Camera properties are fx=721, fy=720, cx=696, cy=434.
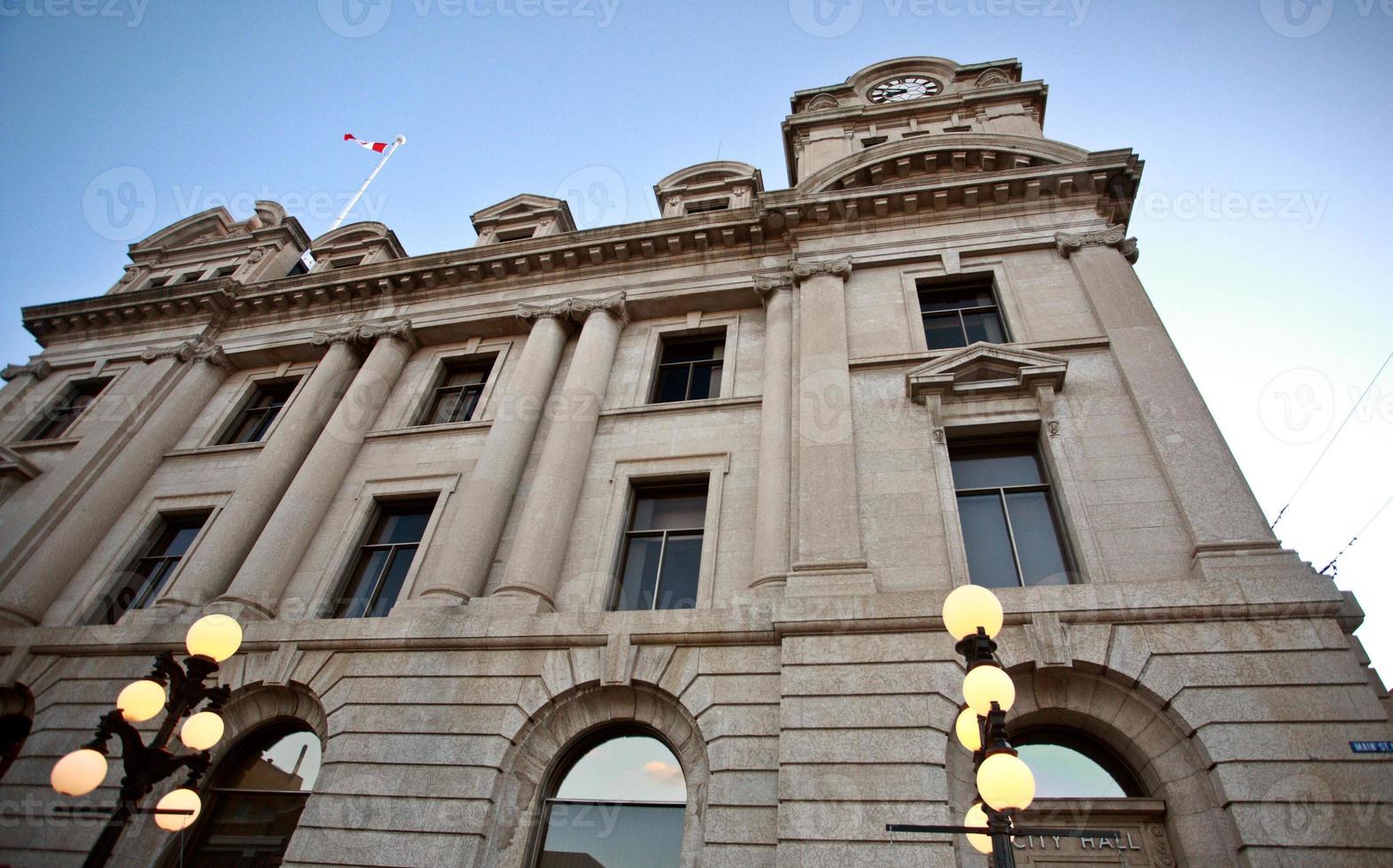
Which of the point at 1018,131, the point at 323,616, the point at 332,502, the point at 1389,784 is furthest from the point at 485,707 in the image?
the point at 1018,131

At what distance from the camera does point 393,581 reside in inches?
551

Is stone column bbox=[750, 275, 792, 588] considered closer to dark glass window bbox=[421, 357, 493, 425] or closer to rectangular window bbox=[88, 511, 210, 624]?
dark glass window bbox=[421, 357, 493, 425]

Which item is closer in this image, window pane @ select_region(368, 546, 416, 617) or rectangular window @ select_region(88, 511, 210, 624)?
window pane @ select_region(368, 546, 416, 617)

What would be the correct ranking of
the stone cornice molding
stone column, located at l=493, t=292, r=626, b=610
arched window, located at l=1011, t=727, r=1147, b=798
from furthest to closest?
the stone cornice molding
stone column, located at l=493, t=292, r=626, b=610
arched window, located at l=1011, t=727, r=1147, b=798

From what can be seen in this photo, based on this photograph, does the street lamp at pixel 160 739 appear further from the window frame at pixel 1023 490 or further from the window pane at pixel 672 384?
the window pane at pixel 672 384

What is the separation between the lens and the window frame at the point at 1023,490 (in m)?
10.6

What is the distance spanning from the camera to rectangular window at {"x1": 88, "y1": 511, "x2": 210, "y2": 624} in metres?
15.1

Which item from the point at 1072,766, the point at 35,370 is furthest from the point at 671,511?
the point at 35,370

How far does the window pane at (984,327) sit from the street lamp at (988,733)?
963 cm

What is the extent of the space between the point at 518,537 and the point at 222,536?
269 inches

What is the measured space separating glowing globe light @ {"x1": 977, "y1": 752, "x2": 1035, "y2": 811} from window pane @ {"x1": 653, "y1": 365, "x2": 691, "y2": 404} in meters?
11.8

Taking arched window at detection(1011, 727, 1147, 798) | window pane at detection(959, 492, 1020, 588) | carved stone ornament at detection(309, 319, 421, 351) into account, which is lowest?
arched window at detection(1011, 727, 1147, 798)

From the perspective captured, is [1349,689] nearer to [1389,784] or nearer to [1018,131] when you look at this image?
[1389,784]

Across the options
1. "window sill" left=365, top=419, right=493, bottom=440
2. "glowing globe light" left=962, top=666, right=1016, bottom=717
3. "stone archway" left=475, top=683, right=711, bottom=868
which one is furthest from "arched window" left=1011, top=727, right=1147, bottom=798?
"window sill" left=365, top=419, right=493, bottom=440
